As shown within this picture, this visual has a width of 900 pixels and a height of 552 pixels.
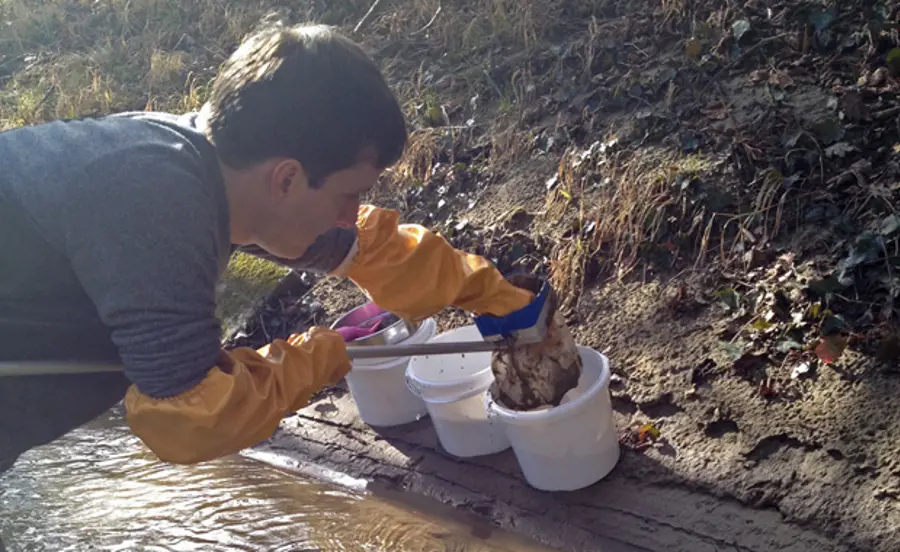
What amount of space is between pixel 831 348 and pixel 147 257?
221 centimetres

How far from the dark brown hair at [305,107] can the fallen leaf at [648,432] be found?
153 cm

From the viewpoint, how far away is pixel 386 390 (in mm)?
3740

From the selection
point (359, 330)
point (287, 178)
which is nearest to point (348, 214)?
point (287, 178)

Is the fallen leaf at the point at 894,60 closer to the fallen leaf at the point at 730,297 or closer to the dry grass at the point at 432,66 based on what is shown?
the dry grass at the point at 432,66

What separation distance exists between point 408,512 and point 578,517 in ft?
2.22

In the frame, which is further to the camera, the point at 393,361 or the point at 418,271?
the point at 393,361

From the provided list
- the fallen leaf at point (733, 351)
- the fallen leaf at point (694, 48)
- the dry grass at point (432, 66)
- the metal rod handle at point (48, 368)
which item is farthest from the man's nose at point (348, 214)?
the fallen leaf at point (694, 48)

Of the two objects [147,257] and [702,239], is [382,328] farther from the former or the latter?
[147,257]

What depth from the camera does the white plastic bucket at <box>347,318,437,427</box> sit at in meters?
3.66

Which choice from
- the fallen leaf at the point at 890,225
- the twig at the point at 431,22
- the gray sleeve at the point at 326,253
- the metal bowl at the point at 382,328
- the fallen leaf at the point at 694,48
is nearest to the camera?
the gray sleeve at the point at 326,253

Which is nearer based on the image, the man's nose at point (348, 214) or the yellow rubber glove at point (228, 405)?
the yellow rubber glove at point (228, 405)

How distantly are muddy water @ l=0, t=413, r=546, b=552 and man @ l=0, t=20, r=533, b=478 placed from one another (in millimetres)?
961

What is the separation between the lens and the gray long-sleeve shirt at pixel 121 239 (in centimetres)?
202

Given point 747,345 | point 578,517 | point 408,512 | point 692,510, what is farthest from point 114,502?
point 747,345
